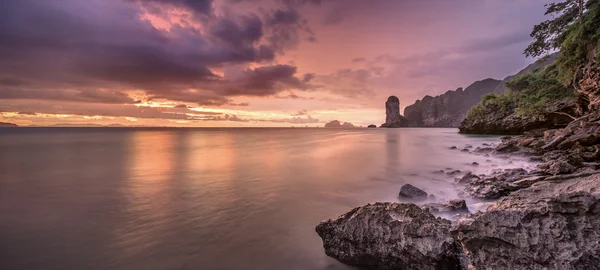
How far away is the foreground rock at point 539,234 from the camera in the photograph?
299cm

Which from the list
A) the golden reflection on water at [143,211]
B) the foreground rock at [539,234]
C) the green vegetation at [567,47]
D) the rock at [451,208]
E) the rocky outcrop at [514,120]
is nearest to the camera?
the foreground rock at [539,234]

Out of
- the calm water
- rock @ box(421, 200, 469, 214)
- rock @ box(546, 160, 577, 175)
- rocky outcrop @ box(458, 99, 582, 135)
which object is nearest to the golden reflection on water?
the calm water

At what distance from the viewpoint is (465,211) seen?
693 centimetres

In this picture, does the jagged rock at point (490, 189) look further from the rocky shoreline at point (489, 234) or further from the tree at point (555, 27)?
the tree at point (555, 27)

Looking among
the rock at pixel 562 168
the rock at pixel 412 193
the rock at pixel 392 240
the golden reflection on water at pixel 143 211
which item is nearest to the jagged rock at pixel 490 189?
the rock at pixel 562 168

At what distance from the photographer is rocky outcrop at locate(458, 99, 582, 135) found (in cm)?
2613

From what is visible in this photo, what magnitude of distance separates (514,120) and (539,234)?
52733 mm

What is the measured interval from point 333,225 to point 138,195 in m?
10.0

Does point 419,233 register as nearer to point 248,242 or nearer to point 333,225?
point 333,225

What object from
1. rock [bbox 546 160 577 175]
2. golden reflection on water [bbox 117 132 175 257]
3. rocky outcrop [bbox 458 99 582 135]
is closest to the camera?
golden reflection on water [bbox 117 132 175 257]

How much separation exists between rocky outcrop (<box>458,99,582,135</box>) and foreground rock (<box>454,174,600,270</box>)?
30.8m

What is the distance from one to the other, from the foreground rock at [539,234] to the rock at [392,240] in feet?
1.31

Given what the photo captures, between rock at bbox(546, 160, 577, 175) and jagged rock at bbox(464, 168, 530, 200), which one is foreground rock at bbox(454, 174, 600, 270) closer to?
jagged rock at bbox(464, 168, 530, 200)

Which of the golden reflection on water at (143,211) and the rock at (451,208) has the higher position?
the rock at (451,208)
